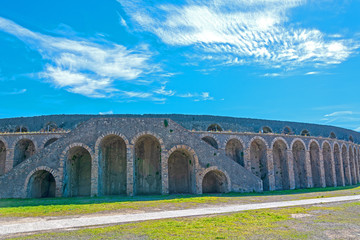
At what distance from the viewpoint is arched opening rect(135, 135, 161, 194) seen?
73.5 feet

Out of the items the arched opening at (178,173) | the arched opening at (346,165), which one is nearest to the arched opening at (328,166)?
the arched opening at (346,165)

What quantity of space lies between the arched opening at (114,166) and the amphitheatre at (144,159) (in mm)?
78

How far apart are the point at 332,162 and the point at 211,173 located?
53.0ft

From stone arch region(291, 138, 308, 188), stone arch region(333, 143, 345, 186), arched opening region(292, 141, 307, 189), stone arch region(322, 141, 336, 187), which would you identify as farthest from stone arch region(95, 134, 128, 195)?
stone arch region(333, 143, 345, 186)

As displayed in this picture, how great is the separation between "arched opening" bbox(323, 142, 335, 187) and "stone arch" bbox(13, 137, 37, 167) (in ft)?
98.4

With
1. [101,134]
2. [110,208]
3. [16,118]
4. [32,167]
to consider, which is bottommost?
[110,208]

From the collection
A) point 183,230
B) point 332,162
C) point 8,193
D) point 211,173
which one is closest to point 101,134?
point 8,193

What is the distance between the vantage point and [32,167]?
61.1 ft

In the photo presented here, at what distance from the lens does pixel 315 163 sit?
29922 millimetres

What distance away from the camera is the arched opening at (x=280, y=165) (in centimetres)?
2688

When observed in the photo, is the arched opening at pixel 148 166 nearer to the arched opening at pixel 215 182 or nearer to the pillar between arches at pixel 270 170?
the arched opening at pixel 215 182

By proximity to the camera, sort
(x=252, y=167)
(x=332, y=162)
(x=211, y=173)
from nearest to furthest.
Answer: (x=211, y=173) < (x=252, y=167) < (x=332, y=162)

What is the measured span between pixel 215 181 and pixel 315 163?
45.3 ft

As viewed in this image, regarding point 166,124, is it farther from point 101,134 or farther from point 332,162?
point 332,162
